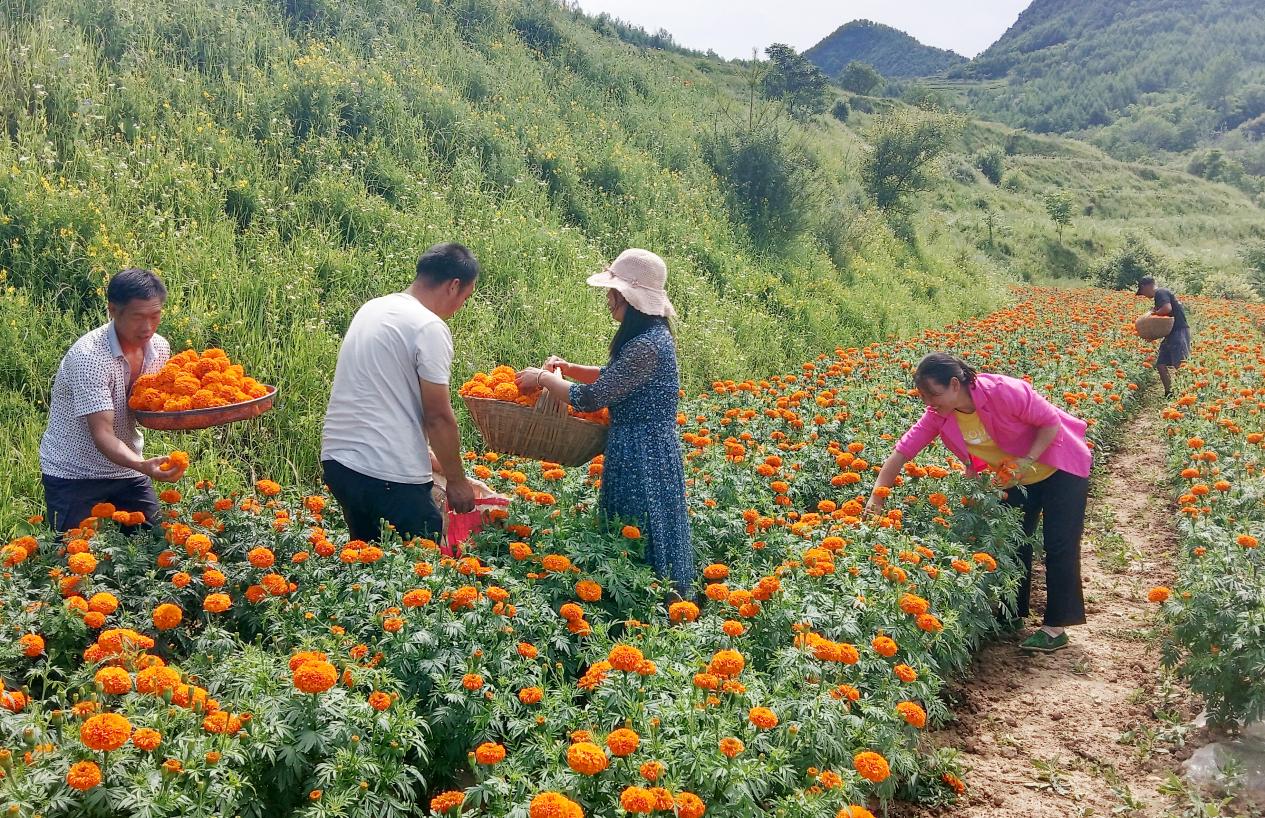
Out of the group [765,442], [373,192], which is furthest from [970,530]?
[373,192]

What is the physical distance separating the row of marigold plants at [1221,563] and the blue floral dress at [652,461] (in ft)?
7.16

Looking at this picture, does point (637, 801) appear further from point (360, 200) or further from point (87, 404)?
point (360, 200)

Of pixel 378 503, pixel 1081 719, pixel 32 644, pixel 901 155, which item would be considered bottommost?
pixel 1081 719

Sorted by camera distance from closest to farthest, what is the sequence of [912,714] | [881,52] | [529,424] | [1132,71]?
1. [912,714]
2. [529,424]
3. [1132,71]
4. [881,52]

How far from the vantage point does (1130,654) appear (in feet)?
15.2

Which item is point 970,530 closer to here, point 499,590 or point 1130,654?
point 1130,654

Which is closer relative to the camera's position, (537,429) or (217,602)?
(217,602)

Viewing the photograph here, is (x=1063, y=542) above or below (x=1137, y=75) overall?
below

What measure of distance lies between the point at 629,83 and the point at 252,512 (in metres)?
15.4

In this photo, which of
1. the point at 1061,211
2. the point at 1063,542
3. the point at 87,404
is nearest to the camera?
the point at 87,404

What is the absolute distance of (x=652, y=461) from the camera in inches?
148

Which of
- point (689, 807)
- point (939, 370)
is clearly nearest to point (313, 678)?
point (689, 807)

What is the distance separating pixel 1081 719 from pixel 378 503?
132 inches

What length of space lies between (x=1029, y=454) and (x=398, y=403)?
3300 millimetres
